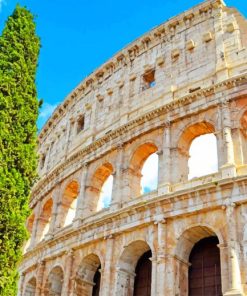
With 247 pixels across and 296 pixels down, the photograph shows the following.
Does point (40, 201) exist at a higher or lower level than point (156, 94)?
lower

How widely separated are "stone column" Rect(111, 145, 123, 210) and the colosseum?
0.04m

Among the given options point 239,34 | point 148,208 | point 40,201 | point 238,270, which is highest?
point 239,34

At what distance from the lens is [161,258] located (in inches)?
524

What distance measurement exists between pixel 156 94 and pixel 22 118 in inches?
272

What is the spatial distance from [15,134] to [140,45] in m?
9.79

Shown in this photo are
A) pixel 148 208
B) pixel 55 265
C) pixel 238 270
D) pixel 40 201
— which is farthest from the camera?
pixel 40 201

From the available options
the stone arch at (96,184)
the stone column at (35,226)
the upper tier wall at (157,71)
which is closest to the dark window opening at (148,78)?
the upper tier wall at (157,71)

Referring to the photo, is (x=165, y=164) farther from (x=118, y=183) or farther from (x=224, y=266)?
(x=224, y=266)

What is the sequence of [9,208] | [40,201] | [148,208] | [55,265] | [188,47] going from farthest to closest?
[40,201] → [188,47] → [55,265] → [148,208] → [9,208]

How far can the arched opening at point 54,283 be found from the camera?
56.2 ft

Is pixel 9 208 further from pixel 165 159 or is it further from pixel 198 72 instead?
pixel 198 72

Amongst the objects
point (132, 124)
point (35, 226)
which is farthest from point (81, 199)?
point (35, 226)

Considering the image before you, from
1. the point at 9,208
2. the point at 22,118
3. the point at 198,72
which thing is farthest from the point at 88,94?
the point at 9,208

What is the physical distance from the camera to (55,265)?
16984mm
